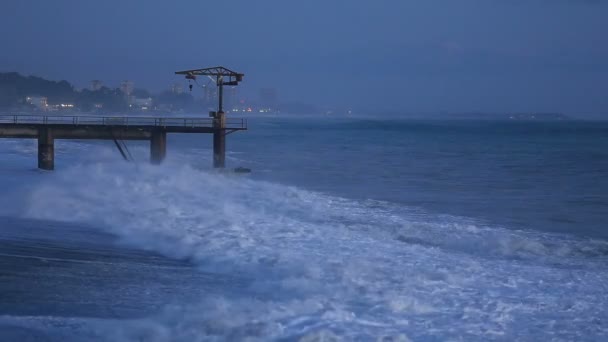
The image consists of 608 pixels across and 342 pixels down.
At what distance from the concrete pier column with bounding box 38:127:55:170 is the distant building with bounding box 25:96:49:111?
126562 millimetres

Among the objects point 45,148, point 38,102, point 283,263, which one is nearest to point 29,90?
point 38,102

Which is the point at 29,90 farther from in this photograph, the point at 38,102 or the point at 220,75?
the point at 220,75

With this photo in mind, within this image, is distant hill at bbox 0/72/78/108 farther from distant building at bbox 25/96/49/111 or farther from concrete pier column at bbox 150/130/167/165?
concrete pier column at bbox 150/130/167/165

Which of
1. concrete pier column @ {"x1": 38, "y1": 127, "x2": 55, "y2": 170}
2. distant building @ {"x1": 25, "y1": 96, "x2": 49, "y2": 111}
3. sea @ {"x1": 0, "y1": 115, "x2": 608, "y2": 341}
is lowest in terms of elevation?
sea @ {"x1": 0, "y1": 115, "x2": 608, "y2": 341}

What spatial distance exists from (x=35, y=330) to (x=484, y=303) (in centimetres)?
659

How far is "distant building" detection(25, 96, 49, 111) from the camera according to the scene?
488ft

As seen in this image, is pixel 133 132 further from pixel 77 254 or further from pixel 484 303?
pixel 484 303

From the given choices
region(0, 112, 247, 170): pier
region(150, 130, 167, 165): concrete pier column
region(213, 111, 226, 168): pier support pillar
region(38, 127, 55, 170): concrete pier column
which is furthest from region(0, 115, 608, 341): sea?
region(150, 130, 167, 165): concrete pier column

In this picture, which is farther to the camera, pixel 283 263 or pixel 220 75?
pixel 220 75

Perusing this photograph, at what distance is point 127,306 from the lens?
32.6 feet

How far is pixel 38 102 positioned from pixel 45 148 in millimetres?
130032

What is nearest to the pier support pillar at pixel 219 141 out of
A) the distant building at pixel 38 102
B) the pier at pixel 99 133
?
the pier at pixel 99 133

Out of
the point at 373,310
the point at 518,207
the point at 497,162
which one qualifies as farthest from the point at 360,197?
the point at 497,162

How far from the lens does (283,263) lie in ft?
42.5
